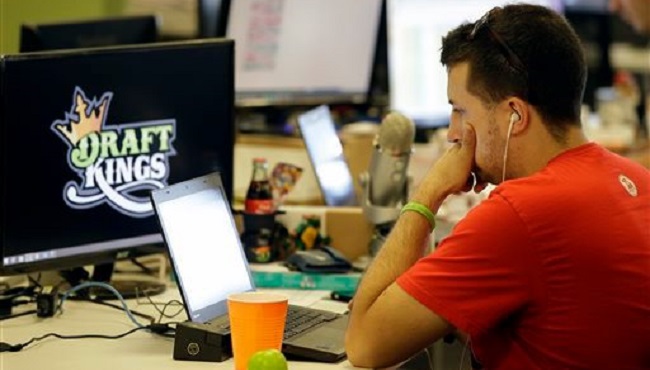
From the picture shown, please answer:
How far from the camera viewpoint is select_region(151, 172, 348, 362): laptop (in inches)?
79.9

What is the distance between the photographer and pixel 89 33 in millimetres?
2934

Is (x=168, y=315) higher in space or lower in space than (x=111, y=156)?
lower

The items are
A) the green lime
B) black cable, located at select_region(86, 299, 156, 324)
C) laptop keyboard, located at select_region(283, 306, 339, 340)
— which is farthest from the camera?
black cable, located at select_region(86, 299, 156, 324)

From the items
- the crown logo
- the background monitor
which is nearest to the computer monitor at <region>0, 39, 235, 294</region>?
the crown logo

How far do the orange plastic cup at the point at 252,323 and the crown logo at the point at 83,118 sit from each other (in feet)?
2.21

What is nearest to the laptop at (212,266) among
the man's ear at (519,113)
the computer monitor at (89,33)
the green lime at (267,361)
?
the green lime at (267,361)

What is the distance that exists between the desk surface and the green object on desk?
299 millimetres

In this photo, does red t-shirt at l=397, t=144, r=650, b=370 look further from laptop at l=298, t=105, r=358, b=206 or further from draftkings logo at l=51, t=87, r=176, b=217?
laptop at l=298, t=105, r=358, b=206

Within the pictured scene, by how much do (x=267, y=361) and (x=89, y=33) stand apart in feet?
4.86

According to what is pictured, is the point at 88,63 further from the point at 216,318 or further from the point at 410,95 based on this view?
the point at 410,95

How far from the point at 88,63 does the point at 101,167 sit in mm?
221

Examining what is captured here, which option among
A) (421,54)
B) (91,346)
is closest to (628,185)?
(91,346)

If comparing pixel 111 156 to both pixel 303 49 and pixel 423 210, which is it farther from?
pixel 303 49

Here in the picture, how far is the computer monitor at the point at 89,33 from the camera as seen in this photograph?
9.14 feet
